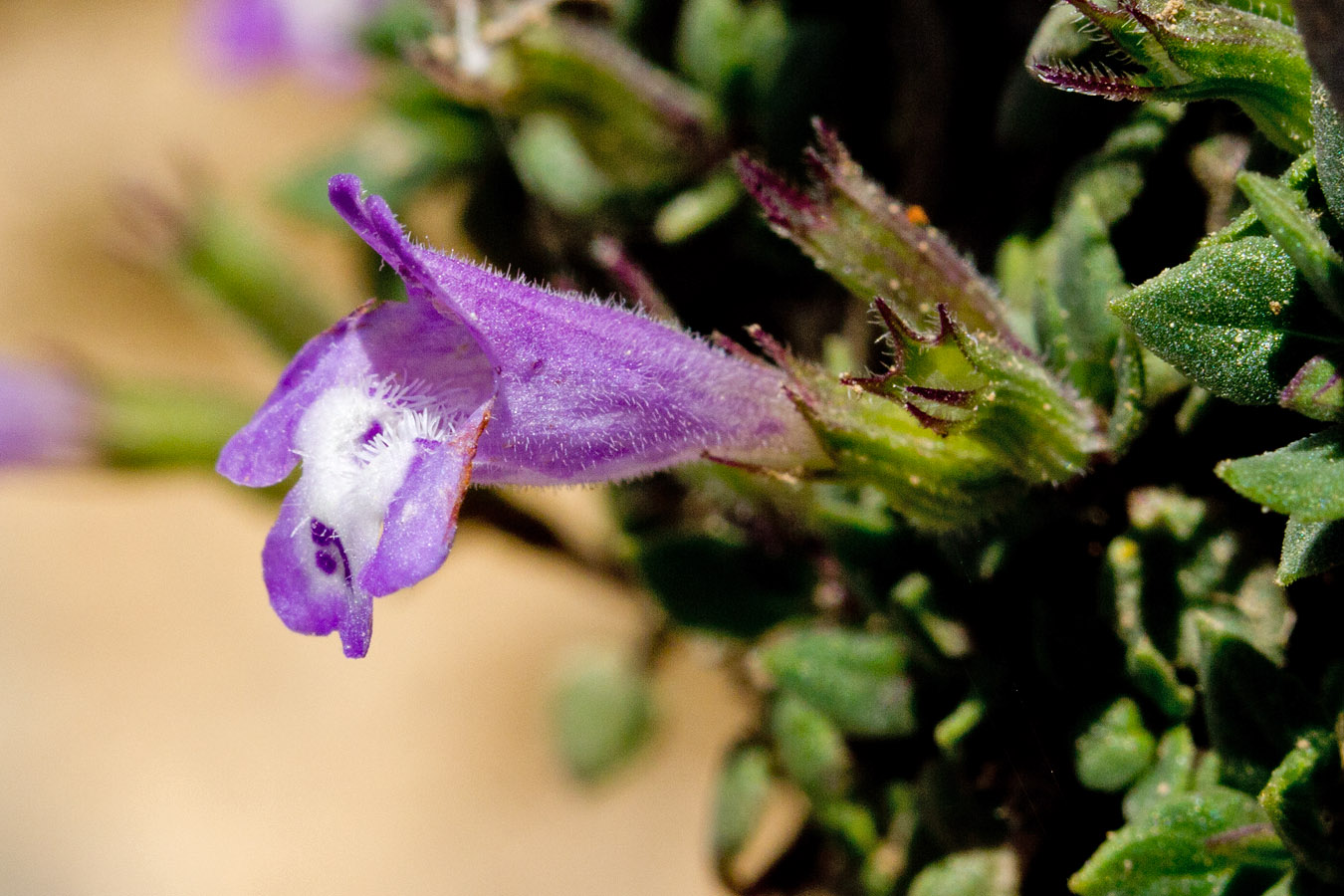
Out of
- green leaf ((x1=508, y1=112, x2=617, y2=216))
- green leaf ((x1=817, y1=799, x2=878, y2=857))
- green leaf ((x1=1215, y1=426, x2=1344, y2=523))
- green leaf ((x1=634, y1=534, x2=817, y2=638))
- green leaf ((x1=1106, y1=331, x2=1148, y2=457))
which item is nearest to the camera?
green leaf ((x1=1215, y1=426, x2=1344, y2=523))

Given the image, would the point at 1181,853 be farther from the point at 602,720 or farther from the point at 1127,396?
the point at 602,720

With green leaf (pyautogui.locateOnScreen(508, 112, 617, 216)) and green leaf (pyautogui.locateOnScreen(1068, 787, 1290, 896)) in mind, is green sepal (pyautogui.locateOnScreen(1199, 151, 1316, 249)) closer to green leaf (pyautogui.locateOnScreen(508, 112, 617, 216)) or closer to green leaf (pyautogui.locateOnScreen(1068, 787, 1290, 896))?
green leaf (pyautogui.locateOnScreen(1068, 787, 1290, 896))

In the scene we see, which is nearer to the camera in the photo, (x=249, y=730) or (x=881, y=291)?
(x=881, y=291)

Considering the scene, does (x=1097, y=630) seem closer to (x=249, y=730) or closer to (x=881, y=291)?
(x=881, y=291)

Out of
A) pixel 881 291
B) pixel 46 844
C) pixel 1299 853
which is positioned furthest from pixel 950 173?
pixel 46 844

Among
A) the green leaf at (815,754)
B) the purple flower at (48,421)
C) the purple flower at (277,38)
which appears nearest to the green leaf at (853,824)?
the green leaf at (815,754)

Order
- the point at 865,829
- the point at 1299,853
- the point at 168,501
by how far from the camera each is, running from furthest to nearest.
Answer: the point at 168,501
the point at 865,829
the point at 1299,853

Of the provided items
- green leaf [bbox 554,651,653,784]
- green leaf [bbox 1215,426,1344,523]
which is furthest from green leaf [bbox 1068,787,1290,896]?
green leaf [bbox 554,651,653,784]
